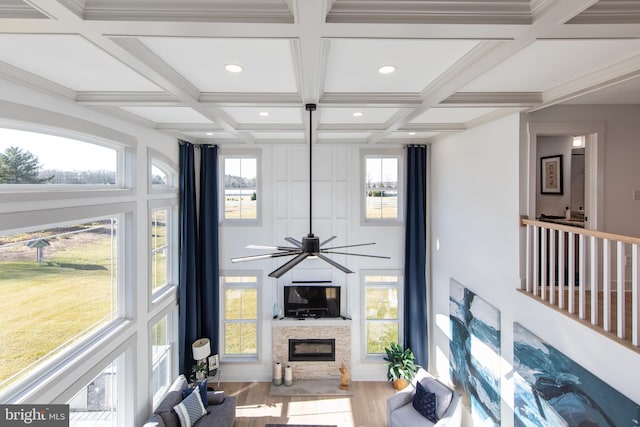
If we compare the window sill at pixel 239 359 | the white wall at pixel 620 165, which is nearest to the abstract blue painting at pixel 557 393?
the white wall at pixel 620 165

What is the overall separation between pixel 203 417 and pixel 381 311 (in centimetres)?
345

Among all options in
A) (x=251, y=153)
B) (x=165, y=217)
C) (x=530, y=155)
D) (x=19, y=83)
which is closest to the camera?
(x=19, y=83)

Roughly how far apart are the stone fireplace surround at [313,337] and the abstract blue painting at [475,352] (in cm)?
188

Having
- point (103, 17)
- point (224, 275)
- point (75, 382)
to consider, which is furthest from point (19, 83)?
point (224, 275)

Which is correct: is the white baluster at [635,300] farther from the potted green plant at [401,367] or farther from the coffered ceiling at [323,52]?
the potted green plant at [401,367]

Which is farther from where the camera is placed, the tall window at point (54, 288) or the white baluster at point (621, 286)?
the tall window at point (54, 288)

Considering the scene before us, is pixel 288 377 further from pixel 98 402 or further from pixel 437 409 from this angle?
pixel 98 402

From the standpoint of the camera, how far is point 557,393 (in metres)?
2.83

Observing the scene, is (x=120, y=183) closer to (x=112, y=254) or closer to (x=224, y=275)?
(x=112, y=254)

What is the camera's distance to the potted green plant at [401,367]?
5770mm

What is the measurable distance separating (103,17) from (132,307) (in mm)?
3540

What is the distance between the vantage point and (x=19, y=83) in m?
2.46

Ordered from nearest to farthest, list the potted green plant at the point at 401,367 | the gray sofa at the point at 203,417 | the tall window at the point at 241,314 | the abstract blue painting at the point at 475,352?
the abstract blue painting at the point at 475,352 < the gray sofa at the point at 203,417 < the potted green plant at the point at 401,367 < the tall window at the point at 241,314

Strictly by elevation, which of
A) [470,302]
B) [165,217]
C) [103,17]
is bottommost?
[470,302]
